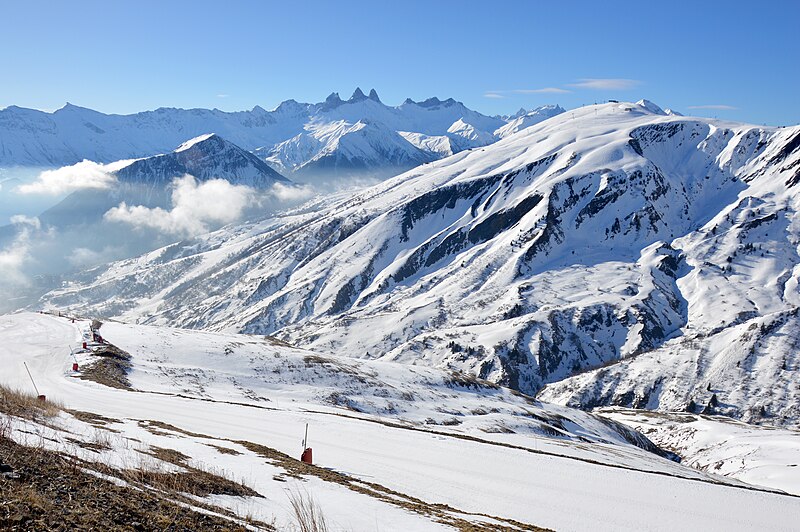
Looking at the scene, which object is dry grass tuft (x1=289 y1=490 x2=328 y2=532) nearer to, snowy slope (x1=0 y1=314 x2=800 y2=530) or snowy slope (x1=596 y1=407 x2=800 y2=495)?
snowy slope (x1=0 y1=314 x2=800 y2=530)

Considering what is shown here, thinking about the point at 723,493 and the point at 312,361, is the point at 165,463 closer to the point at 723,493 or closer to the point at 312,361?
the point at 723,493

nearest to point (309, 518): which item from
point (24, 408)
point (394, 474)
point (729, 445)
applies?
point (394, 474)

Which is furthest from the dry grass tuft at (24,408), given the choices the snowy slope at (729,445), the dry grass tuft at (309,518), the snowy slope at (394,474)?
the snowy slope at (729,445)

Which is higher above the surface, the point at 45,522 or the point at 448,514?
the point at 45,522

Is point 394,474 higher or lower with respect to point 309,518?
lower

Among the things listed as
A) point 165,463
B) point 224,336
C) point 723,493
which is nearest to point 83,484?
point 165,463

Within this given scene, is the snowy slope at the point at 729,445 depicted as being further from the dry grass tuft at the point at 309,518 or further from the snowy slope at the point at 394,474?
the dry grass tuft at the point at 309,518

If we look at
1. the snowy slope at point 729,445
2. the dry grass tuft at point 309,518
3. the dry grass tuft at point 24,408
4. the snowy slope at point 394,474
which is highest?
the dry grass tuft at point 309,518

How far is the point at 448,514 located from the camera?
43.2 feet

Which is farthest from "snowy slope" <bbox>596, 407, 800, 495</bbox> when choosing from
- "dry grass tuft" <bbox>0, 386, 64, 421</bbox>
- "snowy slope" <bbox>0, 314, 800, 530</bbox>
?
"dry grass tuft" <bbox>0, 386, 64, 421</bbox>

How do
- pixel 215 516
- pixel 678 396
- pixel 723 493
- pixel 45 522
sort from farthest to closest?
pixel 678 396 < pixel 723 493 < pixel 215 516 < pixel 45 522

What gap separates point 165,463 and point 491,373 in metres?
154

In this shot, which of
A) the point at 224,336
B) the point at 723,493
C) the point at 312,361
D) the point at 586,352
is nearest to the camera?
the point at 723,493

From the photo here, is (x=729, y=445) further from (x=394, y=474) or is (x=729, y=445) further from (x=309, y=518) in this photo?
(x=309, y=518)
